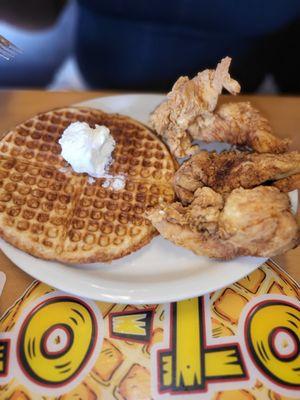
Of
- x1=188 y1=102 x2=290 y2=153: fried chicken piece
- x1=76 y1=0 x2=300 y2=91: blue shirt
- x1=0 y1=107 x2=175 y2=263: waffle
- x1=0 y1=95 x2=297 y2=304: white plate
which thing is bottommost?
x1=0 y1=95 x2=297 y2=304: white plate

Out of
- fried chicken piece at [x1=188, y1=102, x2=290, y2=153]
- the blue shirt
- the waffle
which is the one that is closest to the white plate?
the waffle

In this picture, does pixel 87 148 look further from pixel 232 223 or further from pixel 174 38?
pixel 174 38

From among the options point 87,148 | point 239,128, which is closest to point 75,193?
point 87,148

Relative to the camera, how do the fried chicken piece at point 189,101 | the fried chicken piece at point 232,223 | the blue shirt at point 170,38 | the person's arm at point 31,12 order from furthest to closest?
the person's arm at point 31,12, the blue shirt at point 170,38, the fried chicken piece at point 189,101, the fried chicken piece at point 232,223

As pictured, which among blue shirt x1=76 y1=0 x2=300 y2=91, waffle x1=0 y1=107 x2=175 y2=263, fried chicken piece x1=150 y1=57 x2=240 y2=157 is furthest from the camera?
blue shirt x1=76 y1=0 x2=300 y2=91

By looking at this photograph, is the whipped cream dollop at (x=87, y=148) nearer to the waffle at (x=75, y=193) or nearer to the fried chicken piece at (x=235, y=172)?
the waffle at (x=75, y=193)

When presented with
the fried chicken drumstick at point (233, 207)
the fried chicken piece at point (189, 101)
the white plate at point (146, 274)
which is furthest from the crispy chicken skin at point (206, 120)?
the white plate at point (146, 274)

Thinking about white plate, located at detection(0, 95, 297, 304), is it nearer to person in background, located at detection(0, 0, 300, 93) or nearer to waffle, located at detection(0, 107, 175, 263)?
waffle, located at detection(0, 107, 175, 263)
